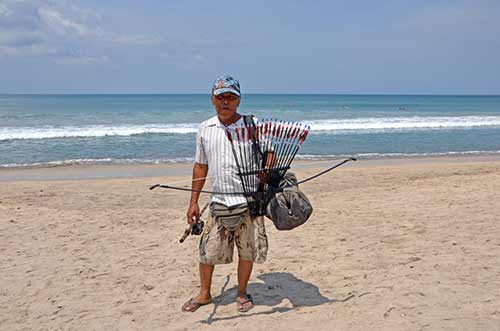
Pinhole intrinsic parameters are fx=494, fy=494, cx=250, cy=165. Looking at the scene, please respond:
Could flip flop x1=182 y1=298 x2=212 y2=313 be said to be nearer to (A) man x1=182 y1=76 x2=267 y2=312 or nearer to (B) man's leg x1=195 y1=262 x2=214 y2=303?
(B) man's leg x1=195 y1=262 x2=214 y2=303

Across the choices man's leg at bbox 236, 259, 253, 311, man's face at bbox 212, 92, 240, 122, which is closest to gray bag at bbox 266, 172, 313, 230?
man's leg at bbox 236, 259, 253, 311

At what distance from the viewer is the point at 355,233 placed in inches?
233

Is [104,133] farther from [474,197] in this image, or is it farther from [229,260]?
[229,260]

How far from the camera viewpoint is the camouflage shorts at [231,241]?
3525 mm

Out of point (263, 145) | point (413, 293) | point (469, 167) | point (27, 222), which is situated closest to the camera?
point (263, 145)

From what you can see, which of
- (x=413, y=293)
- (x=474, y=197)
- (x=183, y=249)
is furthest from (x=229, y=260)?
(x=474, y=197)

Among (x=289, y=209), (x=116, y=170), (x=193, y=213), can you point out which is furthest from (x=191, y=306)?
(x=116, y=170)

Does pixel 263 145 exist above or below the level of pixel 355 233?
above

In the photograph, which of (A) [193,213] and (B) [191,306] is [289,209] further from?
(B) [191,306]

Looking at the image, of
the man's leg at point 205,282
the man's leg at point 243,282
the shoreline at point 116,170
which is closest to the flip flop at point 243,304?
the man's leg at point 243,282

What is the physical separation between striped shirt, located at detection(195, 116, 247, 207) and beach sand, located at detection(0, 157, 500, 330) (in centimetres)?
98

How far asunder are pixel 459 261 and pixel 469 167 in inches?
360
